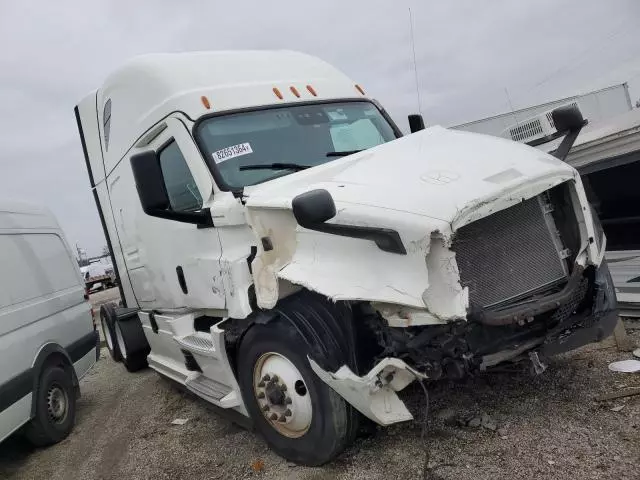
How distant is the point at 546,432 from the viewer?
131 inches

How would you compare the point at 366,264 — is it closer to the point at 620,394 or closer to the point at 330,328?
the point at 330,328

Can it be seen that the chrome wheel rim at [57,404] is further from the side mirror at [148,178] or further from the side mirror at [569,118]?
the side mirror at [569,118]

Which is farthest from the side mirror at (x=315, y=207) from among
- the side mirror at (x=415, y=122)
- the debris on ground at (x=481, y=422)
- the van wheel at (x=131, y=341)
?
the van wheel at (x=131, y=341)

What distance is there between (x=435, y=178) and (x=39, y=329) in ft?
14.2

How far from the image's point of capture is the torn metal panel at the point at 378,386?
2939mm

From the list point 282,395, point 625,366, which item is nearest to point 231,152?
point 282,395

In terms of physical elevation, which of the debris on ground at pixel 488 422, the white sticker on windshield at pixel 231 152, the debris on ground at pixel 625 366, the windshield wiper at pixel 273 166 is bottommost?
the debris on ground at pixel 625 366

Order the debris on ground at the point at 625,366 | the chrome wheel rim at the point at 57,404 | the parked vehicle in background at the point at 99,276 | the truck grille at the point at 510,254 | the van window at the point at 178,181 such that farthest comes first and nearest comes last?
the parked vehicle in background at the point at 99,276 < the chrome wheel rim at the point at 57,404 < the van window at the point at 178,181 < the debris on ground at the point at 625,366 < the truck grille at the point at 510,254

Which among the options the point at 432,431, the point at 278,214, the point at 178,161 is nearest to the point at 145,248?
the point at 178,161

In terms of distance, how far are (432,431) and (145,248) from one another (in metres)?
3.36

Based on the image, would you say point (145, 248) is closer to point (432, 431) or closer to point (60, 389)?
point (60, 389)

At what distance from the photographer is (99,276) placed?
97.7 feet

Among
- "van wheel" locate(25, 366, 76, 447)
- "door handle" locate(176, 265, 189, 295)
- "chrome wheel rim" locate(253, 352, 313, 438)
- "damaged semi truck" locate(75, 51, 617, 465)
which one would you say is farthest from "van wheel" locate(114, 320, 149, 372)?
"chrome wheel rim" locate(253, 352, 313, 438)

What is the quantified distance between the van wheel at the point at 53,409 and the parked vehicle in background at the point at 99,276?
22256 mm
